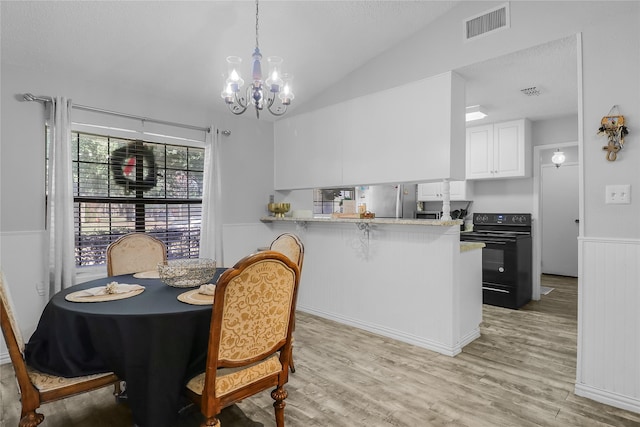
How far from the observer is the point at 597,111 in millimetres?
2322

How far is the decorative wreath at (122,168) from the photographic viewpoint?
135 inches

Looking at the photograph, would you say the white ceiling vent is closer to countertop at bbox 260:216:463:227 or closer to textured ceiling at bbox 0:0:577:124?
textured ceiling at bbox 0:0:577:124

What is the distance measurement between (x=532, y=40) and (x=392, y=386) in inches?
104

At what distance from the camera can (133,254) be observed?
2.90 meters

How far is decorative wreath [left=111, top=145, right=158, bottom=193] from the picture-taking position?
3.44 meters

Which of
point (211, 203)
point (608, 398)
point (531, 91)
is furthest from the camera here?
point (211, 203)

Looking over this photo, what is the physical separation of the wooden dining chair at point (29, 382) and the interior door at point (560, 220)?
21.8ft

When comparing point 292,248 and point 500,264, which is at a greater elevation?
point 292,248

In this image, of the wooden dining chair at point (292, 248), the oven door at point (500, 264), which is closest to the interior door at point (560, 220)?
the oven door at point (500, 264)

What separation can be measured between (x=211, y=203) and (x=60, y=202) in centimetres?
130

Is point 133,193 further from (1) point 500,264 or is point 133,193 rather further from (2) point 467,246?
(1) point 500,264

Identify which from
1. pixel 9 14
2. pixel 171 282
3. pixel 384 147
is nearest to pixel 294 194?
pixel 384 147

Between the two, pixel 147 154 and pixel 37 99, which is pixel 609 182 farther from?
pixel 37 99

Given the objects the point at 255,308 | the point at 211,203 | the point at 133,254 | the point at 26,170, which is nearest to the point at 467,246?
the point at 255,308
